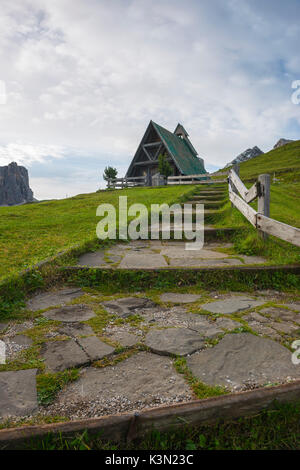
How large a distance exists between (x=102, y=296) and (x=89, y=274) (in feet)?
1.55

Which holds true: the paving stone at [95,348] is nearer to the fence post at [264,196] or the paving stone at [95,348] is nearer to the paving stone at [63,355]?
the paving stone at [63,355]

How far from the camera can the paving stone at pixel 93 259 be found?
3898 millimetres

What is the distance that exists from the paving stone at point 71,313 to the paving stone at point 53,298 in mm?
149

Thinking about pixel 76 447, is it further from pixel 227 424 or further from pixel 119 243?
pixel 119 243

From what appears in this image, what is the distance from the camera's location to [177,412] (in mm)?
1368

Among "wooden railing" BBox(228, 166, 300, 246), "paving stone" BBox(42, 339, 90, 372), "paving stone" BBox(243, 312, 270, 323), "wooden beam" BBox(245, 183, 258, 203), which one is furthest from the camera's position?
"wooden beam" BBox(245, 183, 258, 203)

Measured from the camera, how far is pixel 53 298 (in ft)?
9.96

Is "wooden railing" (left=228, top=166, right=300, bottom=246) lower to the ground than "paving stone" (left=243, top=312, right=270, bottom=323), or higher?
higher

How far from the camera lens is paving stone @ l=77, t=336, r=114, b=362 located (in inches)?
79.6

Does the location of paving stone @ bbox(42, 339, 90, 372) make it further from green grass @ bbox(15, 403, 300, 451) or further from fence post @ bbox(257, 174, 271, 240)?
fence post @ bbox(257, 174, 271, 240)

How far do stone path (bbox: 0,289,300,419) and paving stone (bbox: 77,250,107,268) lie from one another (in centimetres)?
84

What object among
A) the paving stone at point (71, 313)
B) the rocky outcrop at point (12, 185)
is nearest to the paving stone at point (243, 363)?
the paving stone at point (71, 313)

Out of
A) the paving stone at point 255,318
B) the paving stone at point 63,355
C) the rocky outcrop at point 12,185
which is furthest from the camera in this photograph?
the rocky outcrop at point 12,185

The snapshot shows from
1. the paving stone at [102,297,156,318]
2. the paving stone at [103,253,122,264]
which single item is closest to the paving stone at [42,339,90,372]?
the paving stone at [102,297,156,318]
